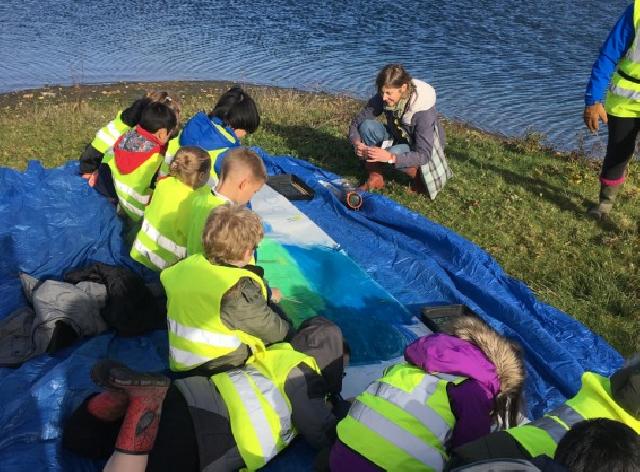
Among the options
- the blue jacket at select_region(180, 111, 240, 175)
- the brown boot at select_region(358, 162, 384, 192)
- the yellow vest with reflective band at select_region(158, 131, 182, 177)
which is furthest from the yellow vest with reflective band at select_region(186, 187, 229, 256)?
the brown boot at select_region(358, 162, 384, 192)

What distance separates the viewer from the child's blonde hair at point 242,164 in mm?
3711

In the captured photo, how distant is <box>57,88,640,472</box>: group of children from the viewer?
7.06ft

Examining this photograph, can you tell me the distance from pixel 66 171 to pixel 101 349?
2817 millimetres

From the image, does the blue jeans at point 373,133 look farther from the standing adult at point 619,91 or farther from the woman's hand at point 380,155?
the standing adult at point 619,91

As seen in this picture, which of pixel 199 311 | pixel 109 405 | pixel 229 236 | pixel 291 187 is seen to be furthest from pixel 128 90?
pixel 109 405

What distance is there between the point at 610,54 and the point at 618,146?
27.6 inches

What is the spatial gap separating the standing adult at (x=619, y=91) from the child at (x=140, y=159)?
3283mm

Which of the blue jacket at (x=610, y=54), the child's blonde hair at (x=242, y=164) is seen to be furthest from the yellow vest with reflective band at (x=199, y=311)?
the blue jacket at (x=610, y=54)

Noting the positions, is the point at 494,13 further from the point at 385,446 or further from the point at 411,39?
the point at 385,446

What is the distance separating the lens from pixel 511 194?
5754 mm

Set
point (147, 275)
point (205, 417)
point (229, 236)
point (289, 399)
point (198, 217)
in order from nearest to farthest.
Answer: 1. point (205, 417)
2. point (289, 399)
3. point (229, 236)
4. point (198, 217)
5. point (147, 275)

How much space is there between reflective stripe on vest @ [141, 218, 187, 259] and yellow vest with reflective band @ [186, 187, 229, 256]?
25 centimetres

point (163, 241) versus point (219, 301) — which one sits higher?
point (219, 301)

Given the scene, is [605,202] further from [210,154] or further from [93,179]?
[93,179]
